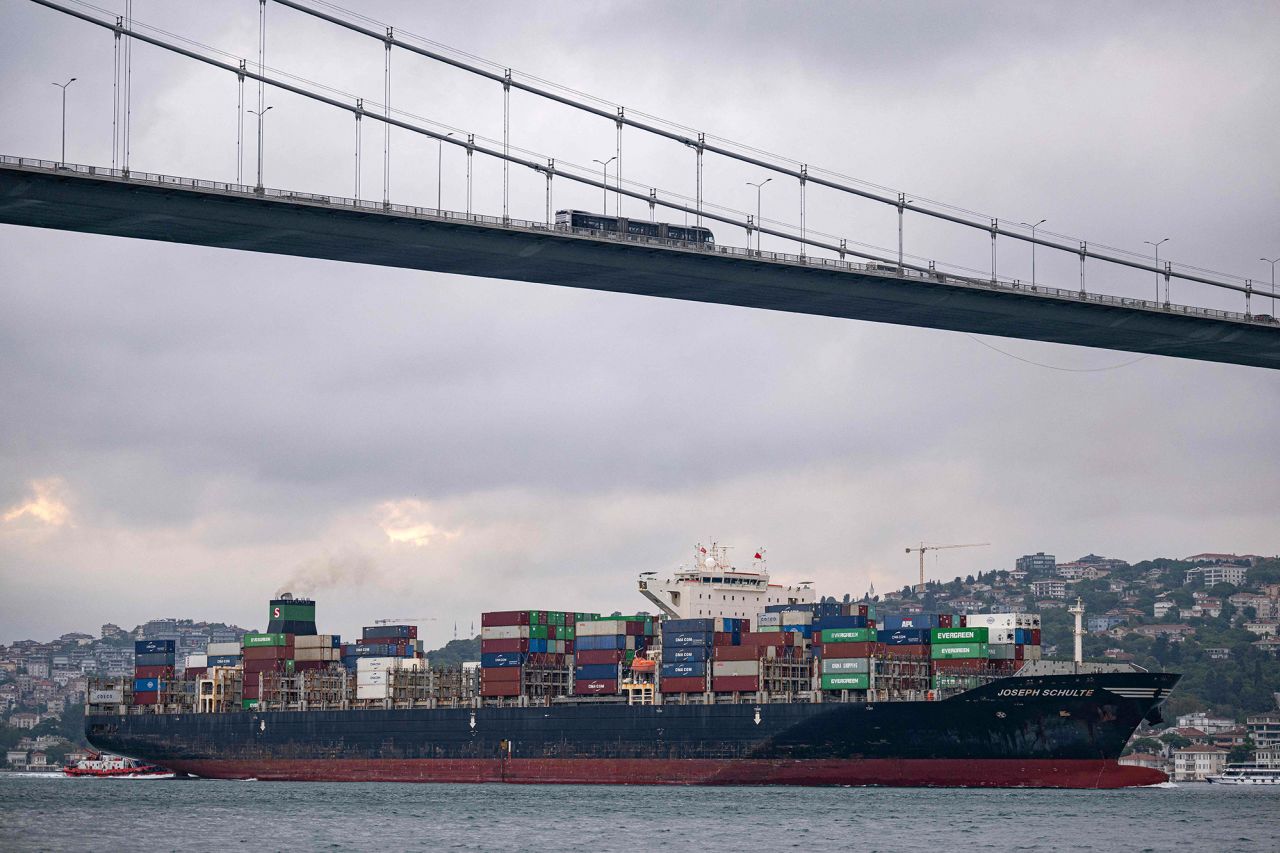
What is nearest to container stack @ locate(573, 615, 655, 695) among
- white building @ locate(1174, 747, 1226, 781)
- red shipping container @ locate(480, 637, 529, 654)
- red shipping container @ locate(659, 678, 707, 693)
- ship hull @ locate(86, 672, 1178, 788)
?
ship hull @ locate(86, 672, 1178, 788)

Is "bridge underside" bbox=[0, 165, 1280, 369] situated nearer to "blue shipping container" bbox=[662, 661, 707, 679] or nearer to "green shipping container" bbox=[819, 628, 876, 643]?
"green shipping container" bbox=[819, 628, 876, 643]

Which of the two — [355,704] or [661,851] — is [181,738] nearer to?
[355,704]

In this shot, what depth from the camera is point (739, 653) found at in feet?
224

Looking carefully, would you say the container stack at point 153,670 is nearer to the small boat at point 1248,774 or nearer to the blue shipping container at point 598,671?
the blue shipping container at point 598,671

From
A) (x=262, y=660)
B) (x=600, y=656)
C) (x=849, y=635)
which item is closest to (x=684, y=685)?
(x=600, y=656)

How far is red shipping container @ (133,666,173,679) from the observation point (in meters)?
88.9

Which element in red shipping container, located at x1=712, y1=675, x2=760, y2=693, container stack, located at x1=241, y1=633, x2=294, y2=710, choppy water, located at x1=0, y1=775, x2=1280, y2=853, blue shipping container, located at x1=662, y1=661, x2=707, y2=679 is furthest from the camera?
container stack, located at x1=241, y1=633, x2=294, y2=710

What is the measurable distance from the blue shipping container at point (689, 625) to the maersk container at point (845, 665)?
509 centimetres

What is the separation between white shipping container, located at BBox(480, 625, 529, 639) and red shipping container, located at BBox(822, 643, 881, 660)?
1336 centimetres

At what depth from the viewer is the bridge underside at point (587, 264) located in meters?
45.0

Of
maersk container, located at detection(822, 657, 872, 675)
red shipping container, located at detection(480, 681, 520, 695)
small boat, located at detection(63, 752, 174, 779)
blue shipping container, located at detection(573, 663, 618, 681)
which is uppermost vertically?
Result: maersk container, located at detection(822, 657, 872, 675)

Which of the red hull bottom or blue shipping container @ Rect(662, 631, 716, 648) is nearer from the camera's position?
the red hull bottom

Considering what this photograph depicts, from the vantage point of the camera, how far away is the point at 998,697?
62000 mm

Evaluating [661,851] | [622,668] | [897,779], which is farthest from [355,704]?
[661,851]
